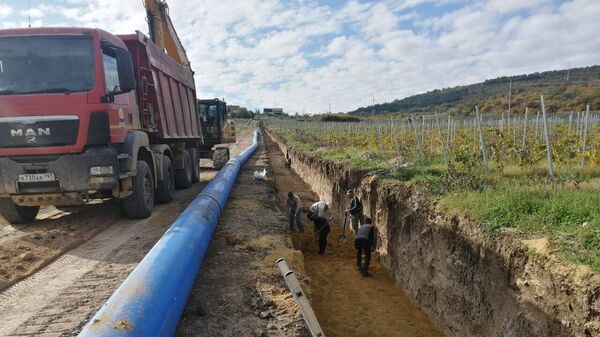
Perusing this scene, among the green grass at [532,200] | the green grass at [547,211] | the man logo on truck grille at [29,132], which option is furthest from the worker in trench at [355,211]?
the man logo on truck grille at [29,132]

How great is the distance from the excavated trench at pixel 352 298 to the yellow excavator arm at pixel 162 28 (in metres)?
7.23

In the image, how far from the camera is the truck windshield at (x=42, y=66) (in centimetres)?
600

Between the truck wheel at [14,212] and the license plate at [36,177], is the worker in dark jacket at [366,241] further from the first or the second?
the truck wheel at [14,212]

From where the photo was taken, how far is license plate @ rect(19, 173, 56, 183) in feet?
19.7

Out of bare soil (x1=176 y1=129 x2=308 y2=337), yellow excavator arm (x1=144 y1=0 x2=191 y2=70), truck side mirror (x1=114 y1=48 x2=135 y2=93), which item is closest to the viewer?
bare soil (x1=176 y1=129 x2=308 y2=337)

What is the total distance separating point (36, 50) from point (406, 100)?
11148 centimetres

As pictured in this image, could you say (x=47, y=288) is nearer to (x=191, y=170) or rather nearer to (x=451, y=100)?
(x=191, y=170)

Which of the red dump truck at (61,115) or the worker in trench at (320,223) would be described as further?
the worker in trench at (320,223)

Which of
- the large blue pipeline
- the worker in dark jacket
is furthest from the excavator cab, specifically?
the large blue pipeline

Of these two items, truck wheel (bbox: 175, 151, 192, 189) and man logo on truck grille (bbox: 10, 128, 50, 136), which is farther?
truck wheel (bbox: 175, 151, 192, 189)

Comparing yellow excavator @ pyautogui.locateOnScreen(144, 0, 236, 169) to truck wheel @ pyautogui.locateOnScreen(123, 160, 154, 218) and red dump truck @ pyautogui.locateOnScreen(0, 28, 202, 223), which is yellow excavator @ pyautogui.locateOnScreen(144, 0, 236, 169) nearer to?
red dump truck @ pyautogui.locateOnScreen(0, 28, 202, 223)

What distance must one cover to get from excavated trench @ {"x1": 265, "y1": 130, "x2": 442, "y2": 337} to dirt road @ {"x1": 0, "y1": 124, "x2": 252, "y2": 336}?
301 centimetres

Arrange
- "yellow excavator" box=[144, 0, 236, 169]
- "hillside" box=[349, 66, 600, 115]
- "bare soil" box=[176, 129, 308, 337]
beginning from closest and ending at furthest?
1. "bare soil" box=[176, 129, 308, 337]
2. "yellow excavator" box=[144, 0, 236, 169]
3. "hillside" box=[349, 66, 600, 115]

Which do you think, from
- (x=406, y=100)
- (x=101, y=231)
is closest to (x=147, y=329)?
(x=101, y=231)
